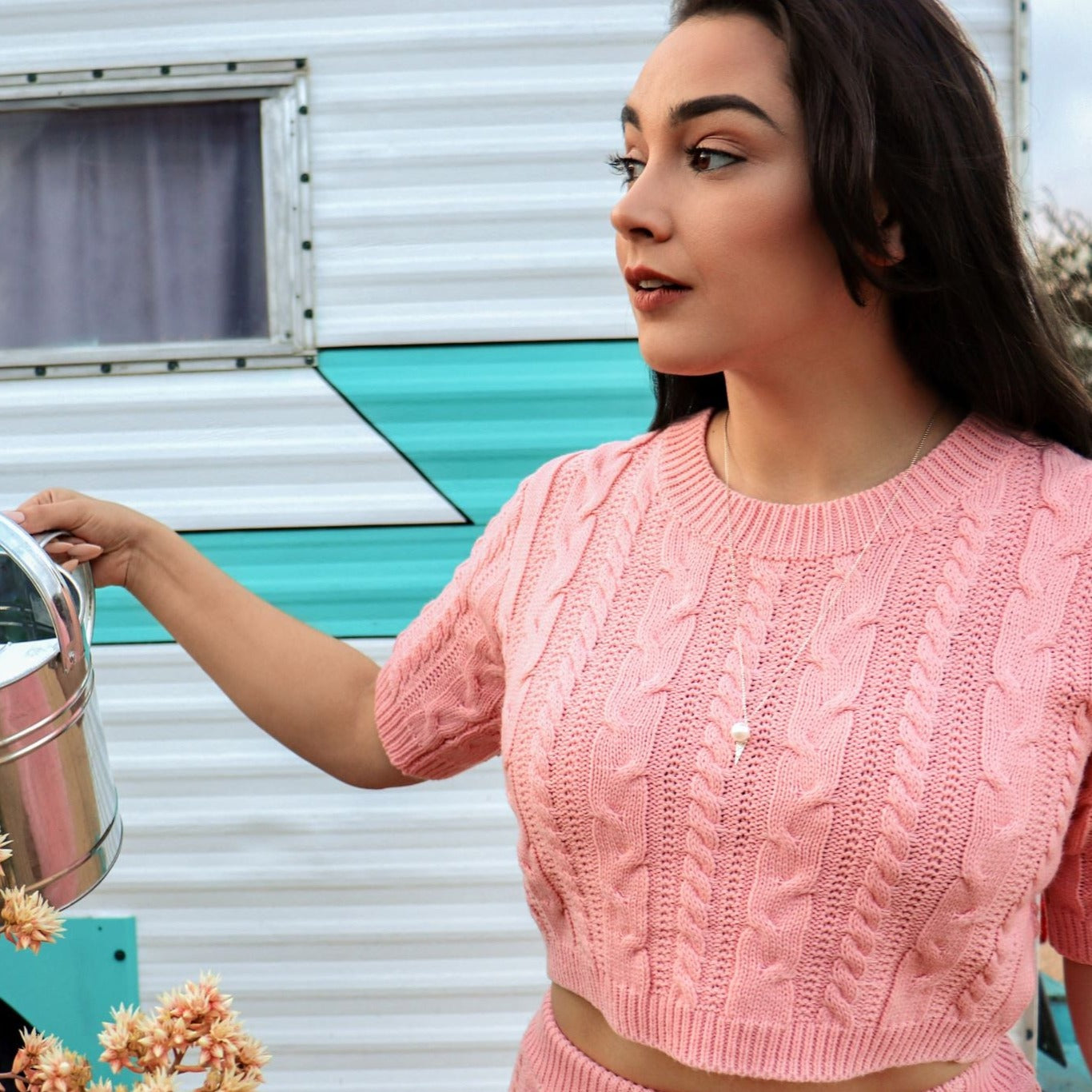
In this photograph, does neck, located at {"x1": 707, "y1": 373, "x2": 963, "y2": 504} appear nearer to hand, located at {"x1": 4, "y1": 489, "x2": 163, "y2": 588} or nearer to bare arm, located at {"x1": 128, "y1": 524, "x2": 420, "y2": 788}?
bare arm, located at {"x1": 128, "y1": 524, "x2": 420, "y2": 788}

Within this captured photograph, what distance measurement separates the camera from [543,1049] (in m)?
1.47

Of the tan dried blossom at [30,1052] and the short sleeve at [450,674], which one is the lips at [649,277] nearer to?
the short sleeve at [450,674]

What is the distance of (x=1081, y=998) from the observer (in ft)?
4.78

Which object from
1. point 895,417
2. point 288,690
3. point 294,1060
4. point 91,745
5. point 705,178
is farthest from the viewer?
point 294,1060

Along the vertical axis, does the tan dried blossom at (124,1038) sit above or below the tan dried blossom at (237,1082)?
above

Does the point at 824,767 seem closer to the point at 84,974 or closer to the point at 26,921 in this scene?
the point at 26,921

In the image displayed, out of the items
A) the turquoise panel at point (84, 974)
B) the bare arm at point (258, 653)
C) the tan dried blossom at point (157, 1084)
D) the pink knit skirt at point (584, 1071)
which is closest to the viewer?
the tan dried blossom at point (157, 1084)

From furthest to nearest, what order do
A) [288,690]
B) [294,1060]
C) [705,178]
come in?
[294,1060]
[288,690]
[705,178]

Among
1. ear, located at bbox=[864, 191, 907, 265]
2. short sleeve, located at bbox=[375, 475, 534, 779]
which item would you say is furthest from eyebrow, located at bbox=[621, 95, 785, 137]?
short sleeve, located at bbox=[375, 475, 534, 779]

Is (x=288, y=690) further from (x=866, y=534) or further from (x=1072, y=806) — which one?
(x=1072, y=806)

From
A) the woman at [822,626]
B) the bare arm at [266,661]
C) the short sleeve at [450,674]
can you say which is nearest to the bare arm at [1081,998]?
the woman at [822,626]

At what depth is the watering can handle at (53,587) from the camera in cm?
111

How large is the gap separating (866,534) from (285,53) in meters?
1.46

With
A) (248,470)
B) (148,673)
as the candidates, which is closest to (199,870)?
(148,673)
